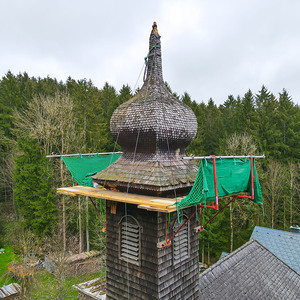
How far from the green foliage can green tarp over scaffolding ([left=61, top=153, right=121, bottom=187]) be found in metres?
14.1

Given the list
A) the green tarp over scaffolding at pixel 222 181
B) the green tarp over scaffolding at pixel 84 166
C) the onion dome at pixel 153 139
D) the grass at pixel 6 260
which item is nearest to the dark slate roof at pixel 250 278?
the green tarp over scaffolding at pixel 222 181

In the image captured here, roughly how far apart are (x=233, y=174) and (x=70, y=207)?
16963mm

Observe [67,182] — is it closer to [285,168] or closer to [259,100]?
[285,168]

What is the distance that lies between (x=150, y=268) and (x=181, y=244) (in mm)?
1028

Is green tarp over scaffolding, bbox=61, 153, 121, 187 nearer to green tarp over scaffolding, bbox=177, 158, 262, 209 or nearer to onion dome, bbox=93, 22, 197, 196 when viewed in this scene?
onion dome, bbox=93, 22, 197, 196

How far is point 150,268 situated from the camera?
532 centimetres

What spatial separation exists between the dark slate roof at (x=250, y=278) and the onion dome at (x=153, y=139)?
410 centimetres

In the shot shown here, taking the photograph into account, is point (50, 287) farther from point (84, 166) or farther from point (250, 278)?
point (250, 278)

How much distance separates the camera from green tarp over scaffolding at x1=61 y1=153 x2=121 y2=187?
6.99 m

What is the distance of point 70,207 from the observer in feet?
63.8

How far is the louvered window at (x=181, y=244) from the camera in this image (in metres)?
5.73

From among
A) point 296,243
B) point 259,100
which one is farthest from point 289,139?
point 296,243

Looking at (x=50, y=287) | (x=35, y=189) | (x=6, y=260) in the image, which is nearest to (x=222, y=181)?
(x=50, y=287)

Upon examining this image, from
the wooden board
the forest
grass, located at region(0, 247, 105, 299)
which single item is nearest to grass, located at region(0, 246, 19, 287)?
grass, located at region(0, 247, 105, 299)
